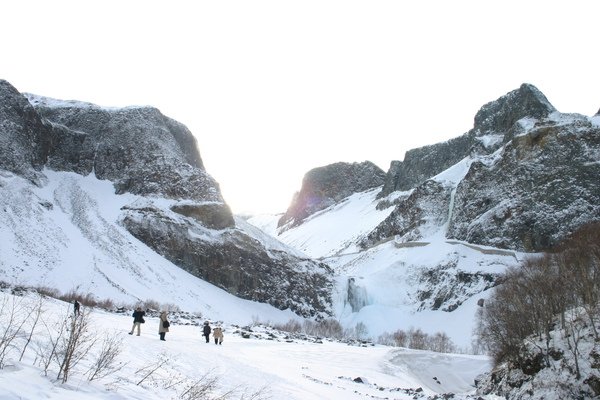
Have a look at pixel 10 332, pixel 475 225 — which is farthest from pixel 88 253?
pixel 475 225

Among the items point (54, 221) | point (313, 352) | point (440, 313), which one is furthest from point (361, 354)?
point (54, 221)

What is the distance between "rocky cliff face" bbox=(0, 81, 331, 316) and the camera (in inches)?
3086

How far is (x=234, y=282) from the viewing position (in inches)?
3155

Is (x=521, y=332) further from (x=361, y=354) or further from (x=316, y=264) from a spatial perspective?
(x=316, y=264)

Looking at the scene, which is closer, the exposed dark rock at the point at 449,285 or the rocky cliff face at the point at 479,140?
the exposed dark rock at the point at 449,285

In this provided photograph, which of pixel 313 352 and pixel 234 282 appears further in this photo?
pixel 234 282

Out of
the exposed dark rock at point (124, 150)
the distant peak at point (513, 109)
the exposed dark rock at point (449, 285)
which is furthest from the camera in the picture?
Result: the distant peak at point (513, 109)

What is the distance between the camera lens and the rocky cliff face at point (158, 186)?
7838 centimetres

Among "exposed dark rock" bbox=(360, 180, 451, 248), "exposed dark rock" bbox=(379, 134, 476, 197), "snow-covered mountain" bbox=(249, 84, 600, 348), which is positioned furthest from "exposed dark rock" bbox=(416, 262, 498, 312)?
"exposed dark rock" bbox=(379, 134, 476, 197)

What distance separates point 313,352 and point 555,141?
69.0 m

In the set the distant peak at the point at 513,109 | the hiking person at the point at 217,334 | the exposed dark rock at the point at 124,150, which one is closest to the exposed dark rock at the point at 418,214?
the distant peak at the point at 513,109

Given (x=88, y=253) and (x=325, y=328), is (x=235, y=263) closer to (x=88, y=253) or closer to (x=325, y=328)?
(x=325, y=328)

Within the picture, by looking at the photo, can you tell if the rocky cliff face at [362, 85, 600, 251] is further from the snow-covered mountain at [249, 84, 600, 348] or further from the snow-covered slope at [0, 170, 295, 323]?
the snow-covered slope at [0, 170, 295, 323]

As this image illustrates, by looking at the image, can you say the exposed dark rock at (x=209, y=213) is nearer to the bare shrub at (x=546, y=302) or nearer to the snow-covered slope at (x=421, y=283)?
the snow-covered slope at (x=421, y=283)
